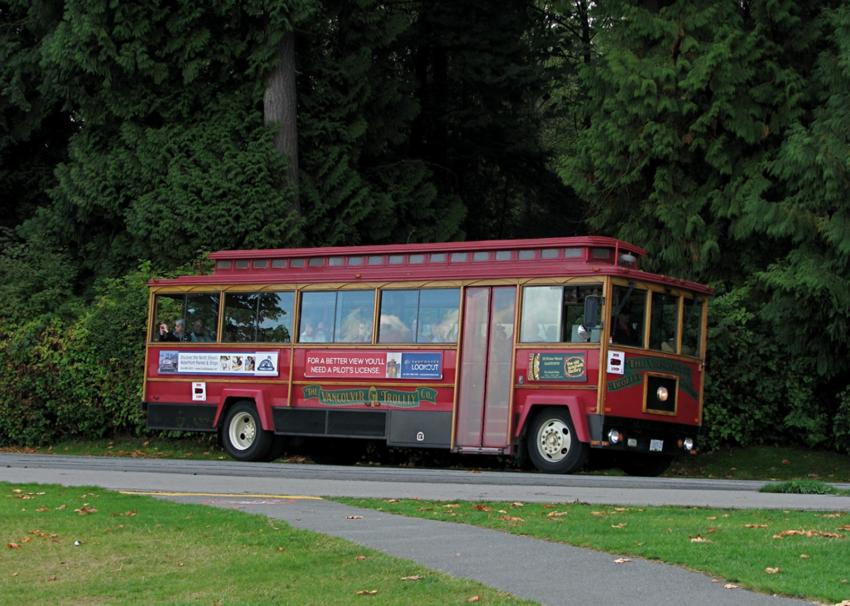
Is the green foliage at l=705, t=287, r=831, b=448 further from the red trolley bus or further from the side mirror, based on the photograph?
the side mirror

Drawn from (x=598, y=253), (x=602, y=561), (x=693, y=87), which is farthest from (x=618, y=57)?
(x=602, y=561)

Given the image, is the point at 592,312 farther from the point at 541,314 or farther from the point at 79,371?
the point at 79,371

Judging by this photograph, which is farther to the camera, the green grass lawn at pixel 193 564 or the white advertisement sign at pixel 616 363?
the white advertisement sign at pixel 616 363

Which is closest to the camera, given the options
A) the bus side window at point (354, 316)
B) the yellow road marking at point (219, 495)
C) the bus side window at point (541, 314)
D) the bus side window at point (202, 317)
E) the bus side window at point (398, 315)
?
the yellow road marking at point (219, 495)

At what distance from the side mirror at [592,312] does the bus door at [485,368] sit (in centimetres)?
125

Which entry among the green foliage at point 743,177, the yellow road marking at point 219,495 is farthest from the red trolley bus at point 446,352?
the yellow road marking at point 219,495

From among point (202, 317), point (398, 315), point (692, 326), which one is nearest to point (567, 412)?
point (692, 326)

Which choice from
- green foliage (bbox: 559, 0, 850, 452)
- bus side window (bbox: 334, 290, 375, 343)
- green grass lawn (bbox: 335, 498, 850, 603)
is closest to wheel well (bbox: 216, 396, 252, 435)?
bus side window (bbox: 334, 290, 375, 343)

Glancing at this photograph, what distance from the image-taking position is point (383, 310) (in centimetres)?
2111

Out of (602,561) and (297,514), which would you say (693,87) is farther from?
(602,561)

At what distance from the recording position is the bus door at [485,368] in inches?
779

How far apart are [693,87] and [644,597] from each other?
16045 mm

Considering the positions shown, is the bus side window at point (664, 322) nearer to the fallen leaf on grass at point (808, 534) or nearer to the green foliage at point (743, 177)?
the green foliage at point (743, 177)

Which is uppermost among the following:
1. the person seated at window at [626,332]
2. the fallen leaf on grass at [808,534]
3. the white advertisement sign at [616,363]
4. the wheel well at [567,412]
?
the person seated at window at [626,332]
